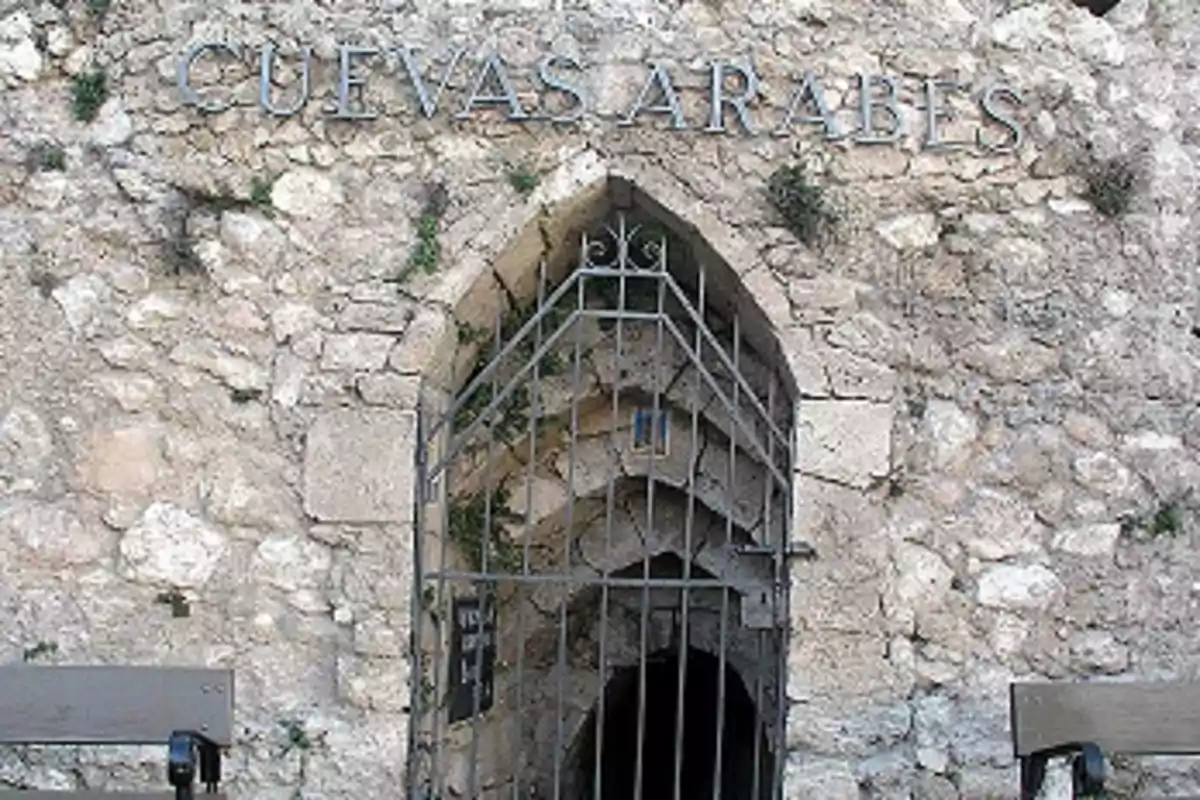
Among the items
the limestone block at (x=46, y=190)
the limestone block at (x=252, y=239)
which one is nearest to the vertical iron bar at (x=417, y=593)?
the limestone block at (x=252, y=239)

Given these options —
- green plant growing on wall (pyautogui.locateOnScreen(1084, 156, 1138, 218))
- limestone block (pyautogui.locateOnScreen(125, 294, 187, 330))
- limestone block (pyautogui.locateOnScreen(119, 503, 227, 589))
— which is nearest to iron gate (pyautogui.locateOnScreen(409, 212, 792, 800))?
limestone block (pyautogui.locateOnScreen(119, 503, 227, 589))

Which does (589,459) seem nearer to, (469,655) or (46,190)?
(469,655)

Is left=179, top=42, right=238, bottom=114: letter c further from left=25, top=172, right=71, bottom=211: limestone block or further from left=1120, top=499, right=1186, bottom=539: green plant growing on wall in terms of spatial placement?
left=1120, top=499, right=1186, bottom=539: green plant growing on wall

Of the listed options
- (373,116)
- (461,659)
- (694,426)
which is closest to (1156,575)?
(694,426)

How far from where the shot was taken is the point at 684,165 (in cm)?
443

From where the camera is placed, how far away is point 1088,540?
4.36m

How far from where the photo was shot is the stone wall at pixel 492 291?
4293 millimetres

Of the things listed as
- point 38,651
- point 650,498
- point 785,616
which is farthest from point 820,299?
point 38,651

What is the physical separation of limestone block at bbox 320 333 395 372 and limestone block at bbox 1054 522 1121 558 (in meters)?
1.92

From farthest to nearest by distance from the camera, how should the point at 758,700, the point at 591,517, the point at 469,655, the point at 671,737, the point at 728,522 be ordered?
the point at 671,737, the point at 591,517, the point at 758,700, the point at 469,655, the point at 728,522

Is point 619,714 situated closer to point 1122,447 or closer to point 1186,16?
point 1122,447

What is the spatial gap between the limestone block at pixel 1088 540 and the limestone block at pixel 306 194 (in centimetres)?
220

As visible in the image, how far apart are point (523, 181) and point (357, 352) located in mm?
659

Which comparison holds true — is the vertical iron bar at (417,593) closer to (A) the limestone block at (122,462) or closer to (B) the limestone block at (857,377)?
(A) the limestone block at (122,462)
